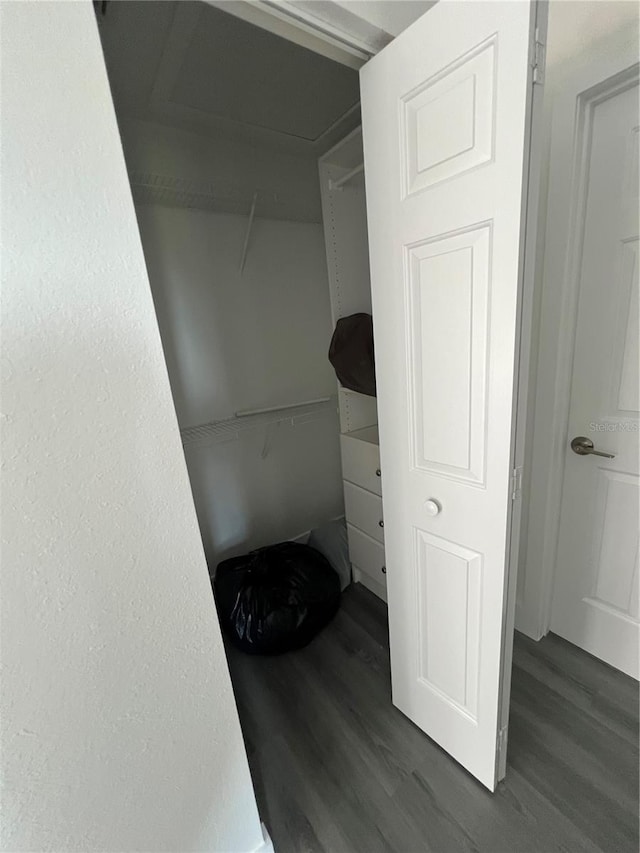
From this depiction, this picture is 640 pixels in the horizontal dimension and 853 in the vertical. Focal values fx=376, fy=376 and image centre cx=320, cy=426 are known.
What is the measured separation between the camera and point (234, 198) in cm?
174

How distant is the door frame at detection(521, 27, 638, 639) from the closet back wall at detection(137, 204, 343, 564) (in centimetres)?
116

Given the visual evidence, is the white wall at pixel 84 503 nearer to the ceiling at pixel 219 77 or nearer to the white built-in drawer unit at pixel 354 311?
the ceiling at pixel 219 77

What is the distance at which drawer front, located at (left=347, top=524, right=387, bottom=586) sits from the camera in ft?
6.17

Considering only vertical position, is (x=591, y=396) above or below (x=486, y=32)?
below

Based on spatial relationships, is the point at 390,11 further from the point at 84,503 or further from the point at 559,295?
the point at 84,503

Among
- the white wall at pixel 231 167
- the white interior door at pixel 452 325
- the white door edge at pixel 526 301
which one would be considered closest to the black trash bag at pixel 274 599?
the white interior door at pixel 452 325

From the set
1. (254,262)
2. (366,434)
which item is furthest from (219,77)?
(366,434)

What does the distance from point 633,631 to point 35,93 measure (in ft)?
7.43

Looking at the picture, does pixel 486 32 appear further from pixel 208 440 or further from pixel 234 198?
pixel 208 440

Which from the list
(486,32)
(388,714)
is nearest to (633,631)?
(388,714)

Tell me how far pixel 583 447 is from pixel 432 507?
82cm

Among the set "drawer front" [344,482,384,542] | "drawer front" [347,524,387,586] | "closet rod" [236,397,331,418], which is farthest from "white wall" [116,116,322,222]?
"drawer front" [347,524,387,586]

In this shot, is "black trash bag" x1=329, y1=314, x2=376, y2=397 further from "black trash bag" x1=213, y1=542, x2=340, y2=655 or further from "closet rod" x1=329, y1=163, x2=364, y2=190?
"black trash bag" x1=213, y1=542, x2=340, y2=655

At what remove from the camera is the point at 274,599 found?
1.68 m
